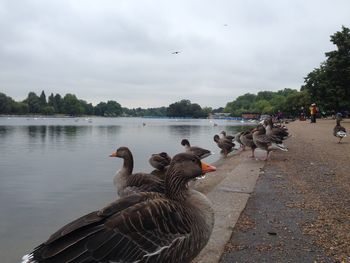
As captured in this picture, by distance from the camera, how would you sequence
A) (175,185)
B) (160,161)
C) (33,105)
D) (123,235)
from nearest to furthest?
(123,235), (175,185), (160,161), (33,105)

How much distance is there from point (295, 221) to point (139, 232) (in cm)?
410

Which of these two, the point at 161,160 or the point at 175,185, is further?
the point at 161,160

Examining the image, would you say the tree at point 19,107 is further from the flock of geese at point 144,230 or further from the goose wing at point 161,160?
the flock of geese at point 144,230

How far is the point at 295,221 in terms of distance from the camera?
6969mm

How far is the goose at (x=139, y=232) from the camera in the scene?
12.0 ft

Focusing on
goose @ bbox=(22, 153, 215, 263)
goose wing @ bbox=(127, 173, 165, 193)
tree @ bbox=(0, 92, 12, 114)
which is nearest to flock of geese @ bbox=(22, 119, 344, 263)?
goose @ bbox=(22, 153, 215, 263)

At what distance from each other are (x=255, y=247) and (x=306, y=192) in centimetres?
417

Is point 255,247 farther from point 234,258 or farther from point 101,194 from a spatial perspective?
point 101,194

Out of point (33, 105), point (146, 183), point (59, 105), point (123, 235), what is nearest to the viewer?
point (123, 235)

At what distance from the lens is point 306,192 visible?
9.33 meters

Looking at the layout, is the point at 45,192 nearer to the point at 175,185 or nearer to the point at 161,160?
the point at 161,160

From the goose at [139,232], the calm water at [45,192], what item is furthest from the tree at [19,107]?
the goose at [139,232]

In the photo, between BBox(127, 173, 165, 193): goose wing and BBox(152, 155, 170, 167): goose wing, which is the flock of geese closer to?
BBox(127, 173, 165, 193): goose wing

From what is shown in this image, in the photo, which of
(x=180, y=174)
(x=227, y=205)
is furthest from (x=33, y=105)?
(x=180, y=174)
